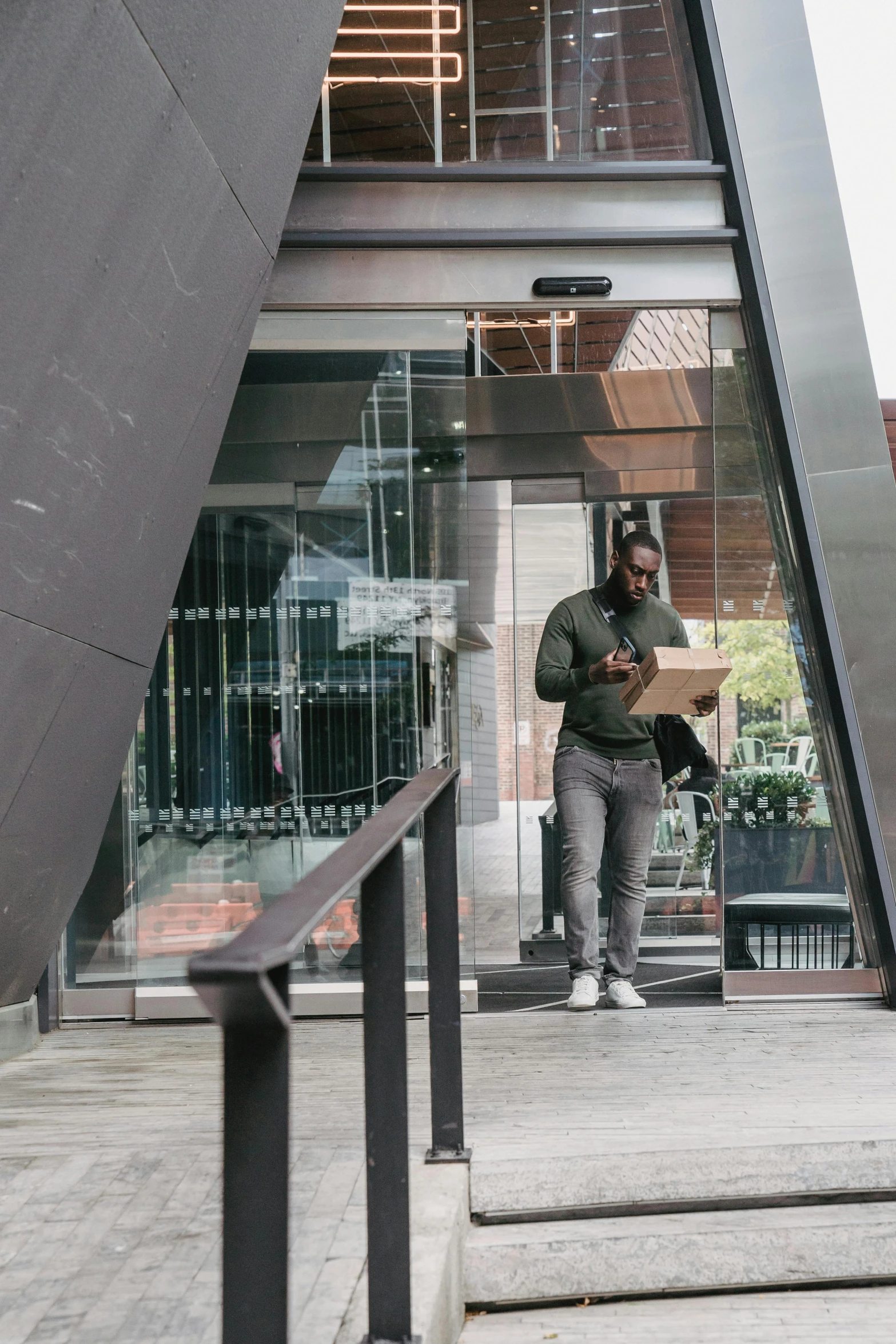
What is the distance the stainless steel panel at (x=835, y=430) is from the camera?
484 centimetres

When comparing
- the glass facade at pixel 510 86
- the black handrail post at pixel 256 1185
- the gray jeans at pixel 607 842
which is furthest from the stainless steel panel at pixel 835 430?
the black handrail post at pixel 256 1185

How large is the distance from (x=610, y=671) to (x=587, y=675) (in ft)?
0.65

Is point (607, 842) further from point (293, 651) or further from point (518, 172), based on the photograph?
point (518, 172)

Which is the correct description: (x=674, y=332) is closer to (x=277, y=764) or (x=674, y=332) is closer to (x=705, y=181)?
(x=705, y=181)

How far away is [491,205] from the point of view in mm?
4902

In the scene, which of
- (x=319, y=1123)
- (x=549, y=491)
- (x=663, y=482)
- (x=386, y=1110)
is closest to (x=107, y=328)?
(x=386, y=1110)

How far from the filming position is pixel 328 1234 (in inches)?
94.4

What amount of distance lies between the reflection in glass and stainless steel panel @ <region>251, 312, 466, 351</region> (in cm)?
116

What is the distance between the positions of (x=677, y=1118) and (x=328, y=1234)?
1.17 m

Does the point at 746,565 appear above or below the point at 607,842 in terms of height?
above

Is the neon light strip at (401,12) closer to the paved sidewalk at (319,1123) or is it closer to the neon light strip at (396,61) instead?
the neon light strip at (396,61)

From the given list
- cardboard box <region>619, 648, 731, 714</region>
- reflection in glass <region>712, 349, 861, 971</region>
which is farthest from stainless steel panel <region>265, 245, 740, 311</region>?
cardboard box <region>619, 648, 731, 714</region>

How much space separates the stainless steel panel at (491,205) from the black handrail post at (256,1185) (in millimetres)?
4361

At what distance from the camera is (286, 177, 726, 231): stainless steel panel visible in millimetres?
4883
